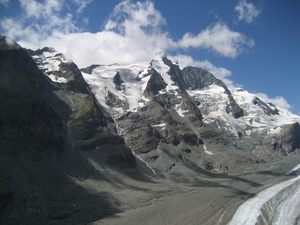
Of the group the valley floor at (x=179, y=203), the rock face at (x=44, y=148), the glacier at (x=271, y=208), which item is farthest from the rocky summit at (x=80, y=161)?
the glacier at (x=271, y=208)

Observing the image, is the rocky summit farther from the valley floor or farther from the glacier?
the glacier

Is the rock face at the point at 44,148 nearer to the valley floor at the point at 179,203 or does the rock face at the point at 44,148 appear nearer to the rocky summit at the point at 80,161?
the rocky summit at the point at 80,161

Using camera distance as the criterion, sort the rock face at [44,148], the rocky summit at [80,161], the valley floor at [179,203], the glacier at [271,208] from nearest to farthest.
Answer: the rock face at [44,148] < the valley floor at [179,203] < the rocky summit at [80,161] < the glacier at [271,208]

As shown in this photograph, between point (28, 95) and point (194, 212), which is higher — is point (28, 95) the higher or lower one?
the higher one

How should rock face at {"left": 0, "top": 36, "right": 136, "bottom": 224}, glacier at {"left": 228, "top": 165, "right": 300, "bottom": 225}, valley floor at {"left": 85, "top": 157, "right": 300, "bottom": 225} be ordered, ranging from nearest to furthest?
rock face at {"left": 0, "top": 36, "right": 136, "bottom": 224} < valley floor at {"left": 85, "top": 157, "right": 300, "bottom": 225} < glacier at {"left": 228, "top": 165, "right": 300, "bottom": 225}

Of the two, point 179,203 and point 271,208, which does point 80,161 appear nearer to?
point 179,203

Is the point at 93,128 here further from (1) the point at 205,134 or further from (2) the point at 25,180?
(1) the point at 205,134

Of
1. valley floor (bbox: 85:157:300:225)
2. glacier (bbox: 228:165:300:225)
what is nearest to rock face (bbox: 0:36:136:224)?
valley floor (bbox: 85:157:300:225)

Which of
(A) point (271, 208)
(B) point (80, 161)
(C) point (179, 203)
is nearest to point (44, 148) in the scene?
(B) point (80, 161)

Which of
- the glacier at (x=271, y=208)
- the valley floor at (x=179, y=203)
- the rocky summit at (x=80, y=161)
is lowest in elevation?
the glacier at (x=271, y=208)

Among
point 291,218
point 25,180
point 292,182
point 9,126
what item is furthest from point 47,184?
point 292,182

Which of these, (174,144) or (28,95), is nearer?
(28,95)
